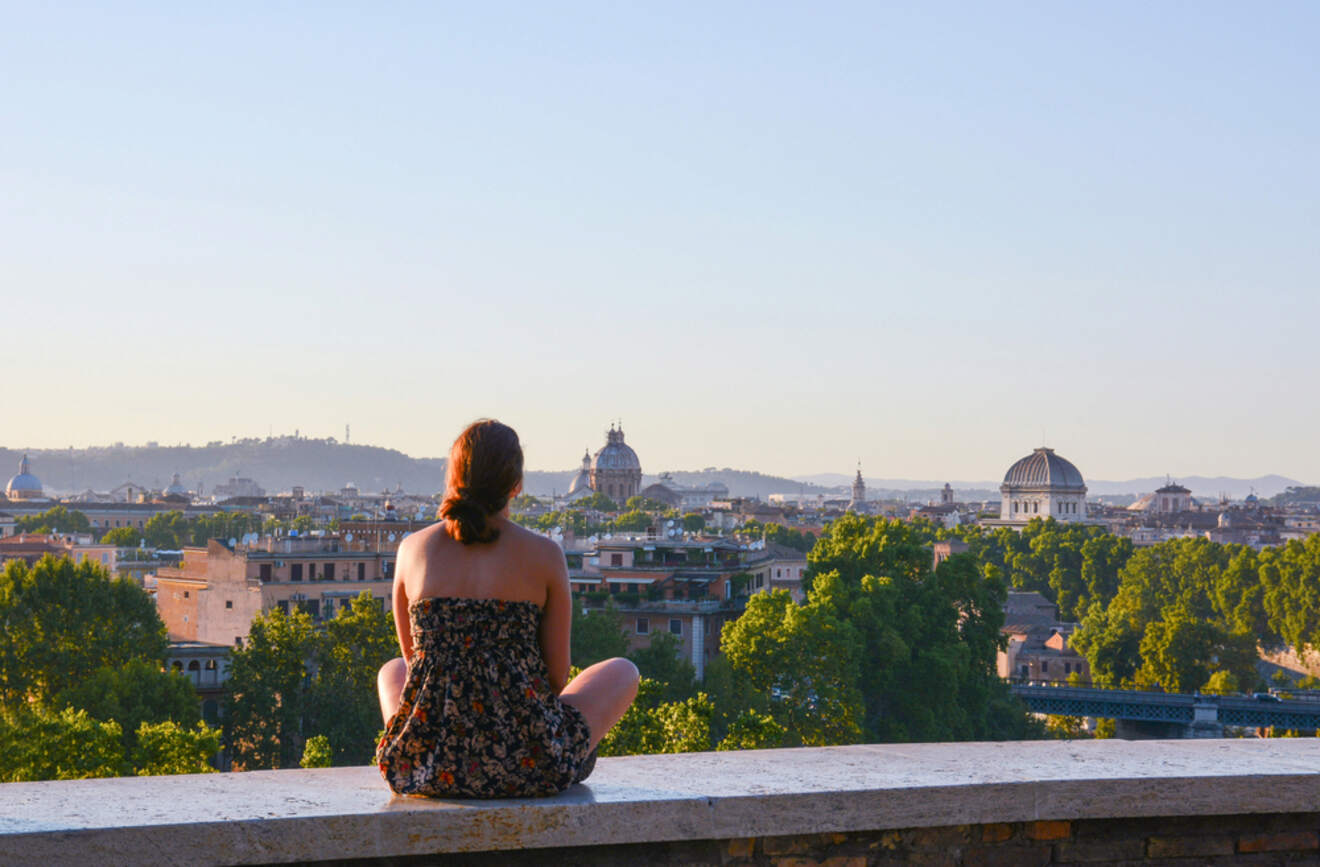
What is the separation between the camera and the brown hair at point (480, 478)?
4.79 metres

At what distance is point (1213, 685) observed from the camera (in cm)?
5384

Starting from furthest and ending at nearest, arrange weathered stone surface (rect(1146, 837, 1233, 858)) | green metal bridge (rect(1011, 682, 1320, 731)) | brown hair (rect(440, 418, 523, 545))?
green metal bridge (rect(1011, 682, 1320, 731)) → weathered stone surface (rect(1146, 837, 1233, 858)) → brown hair (rect(440, 418, 523, 545))

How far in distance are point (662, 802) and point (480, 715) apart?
1.82 feet

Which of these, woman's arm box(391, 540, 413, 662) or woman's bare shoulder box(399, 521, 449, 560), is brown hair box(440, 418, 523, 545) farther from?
woman's arm box(391, 540, 413, 662)

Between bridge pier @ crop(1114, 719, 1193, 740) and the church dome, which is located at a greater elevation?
the church dome

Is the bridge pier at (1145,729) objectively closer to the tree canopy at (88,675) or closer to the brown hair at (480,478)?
the tree canopy at (88,675)

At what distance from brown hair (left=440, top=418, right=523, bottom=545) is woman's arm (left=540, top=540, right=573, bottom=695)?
0.20 meters

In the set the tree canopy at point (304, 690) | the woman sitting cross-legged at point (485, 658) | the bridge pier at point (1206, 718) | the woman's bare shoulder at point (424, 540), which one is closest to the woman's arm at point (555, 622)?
the woman sitting cross-legged at point (485, 658)

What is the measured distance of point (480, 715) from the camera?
467 cm

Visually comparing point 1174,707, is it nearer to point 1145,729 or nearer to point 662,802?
point 1145,729

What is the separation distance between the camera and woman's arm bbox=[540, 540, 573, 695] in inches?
190

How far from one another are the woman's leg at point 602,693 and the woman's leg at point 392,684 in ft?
1.55

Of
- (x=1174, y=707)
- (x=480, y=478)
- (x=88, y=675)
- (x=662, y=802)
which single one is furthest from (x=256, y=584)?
(x=662, y=802)

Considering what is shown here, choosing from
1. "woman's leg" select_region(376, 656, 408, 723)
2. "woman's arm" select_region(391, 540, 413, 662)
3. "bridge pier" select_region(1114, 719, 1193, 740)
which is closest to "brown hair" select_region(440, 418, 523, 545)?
"woman's arm" select_region(391, 540, 413, 662)
